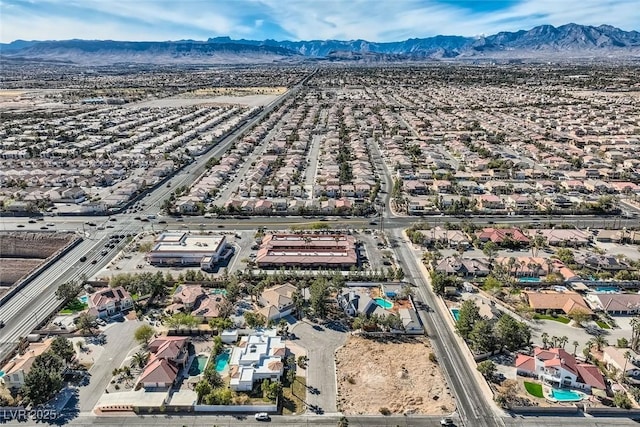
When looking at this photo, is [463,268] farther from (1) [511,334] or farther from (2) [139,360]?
(2) [139,360]

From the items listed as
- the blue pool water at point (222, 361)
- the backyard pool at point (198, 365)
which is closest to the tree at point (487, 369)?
the blue pool water at point (222, 361)

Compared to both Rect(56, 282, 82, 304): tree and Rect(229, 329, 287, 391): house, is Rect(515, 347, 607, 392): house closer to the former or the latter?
Rect(229, 329, 287, 391): house

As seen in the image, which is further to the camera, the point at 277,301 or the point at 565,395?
the point at 277,301

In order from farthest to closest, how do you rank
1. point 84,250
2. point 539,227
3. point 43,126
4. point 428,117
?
point 428,117 → point 43,126 → point 539,227 → point 84,250

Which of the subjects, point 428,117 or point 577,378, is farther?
point 428,117

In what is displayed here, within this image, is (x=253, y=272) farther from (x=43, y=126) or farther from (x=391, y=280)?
(x=43, y=126)

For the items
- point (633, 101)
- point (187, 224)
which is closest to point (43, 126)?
point (187, 224)

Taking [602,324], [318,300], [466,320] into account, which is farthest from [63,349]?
[602,324]

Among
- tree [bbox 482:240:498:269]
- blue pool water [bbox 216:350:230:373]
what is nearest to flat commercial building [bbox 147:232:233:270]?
blue pool water [bbox 216:350:230:373]
